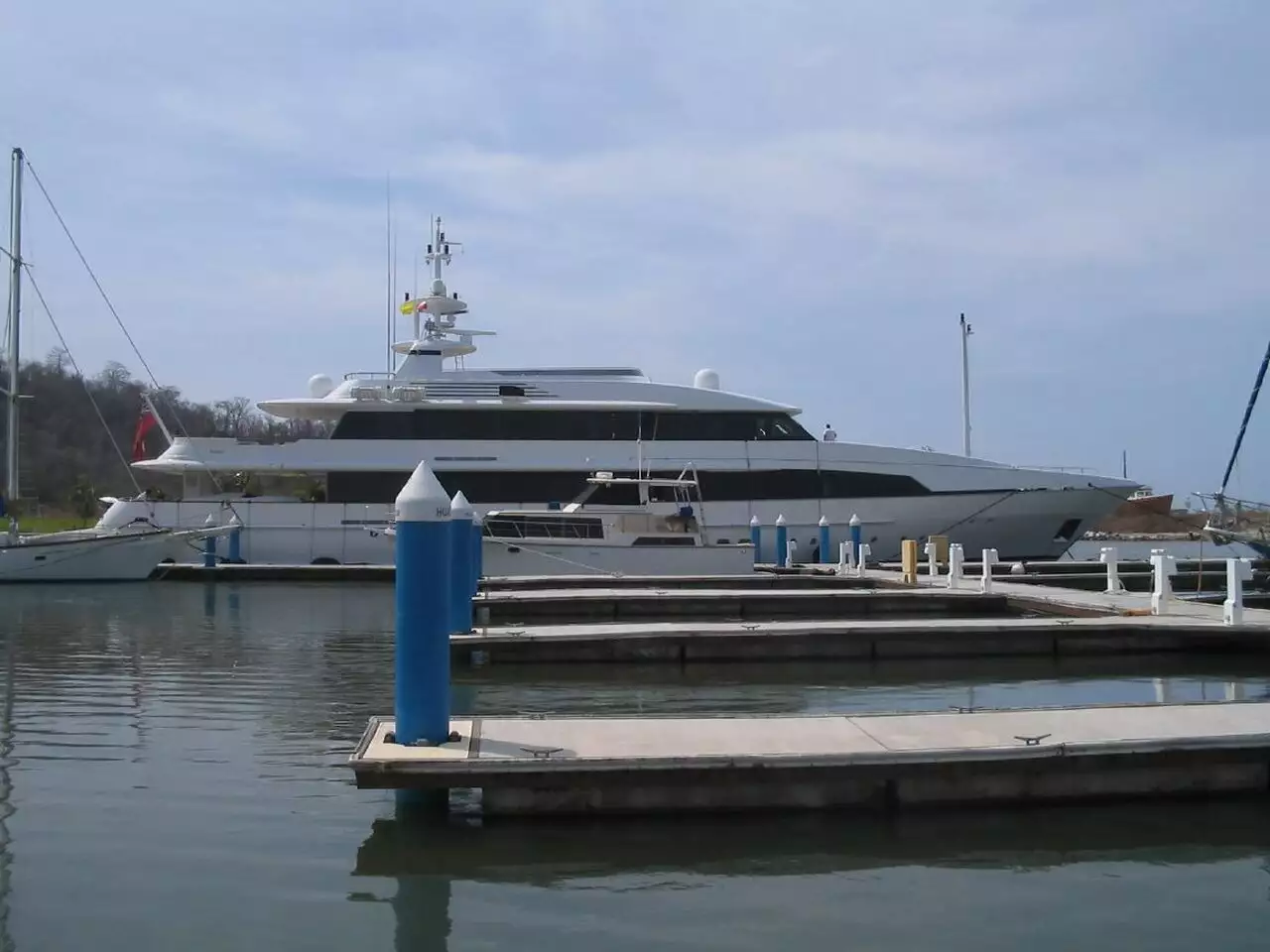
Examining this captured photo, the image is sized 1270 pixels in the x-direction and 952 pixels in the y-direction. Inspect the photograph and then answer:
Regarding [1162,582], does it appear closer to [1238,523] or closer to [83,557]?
[1238,523]

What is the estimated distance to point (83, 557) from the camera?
23.1 m

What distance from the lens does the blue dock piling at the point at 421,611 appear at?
558cm

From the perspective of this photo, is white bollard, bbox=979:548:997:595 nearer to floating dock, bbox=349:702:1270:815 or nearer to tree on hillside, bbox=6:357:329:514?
floating dock, bbox=349:702:1270:815

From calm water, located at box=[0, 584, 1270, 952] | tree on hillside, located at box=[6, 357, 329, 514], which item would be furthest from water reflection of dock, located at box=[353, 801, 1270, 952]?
tree on hillside, located at box=[6, 357, 329, 514]

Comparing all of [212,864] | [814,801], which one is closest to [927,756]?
[814,801]

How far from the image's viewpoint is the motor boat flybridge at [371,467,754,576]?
22.2m

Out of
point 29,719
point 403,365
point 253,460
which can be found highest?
point 403,365

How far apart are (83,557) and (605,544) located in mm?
10909

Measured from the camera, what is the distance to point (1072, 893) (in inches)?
182

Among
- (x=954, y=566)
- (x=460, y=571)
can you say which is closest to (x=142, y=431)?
(x=460, y=571)

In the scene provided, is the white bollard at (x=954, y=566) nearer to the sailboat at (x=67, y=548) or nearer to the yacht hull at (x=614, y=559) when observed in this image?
the yacht hull at (x=614, y=559)

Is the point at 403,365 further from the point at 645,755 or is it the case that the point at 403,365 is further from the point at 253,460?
the point at 645,755

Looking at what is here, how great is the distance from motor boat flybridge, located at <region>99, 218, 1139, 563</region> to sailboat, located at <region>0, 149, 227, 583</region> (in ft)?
6.99

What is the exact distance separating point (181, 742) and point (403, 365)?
1974 cm
